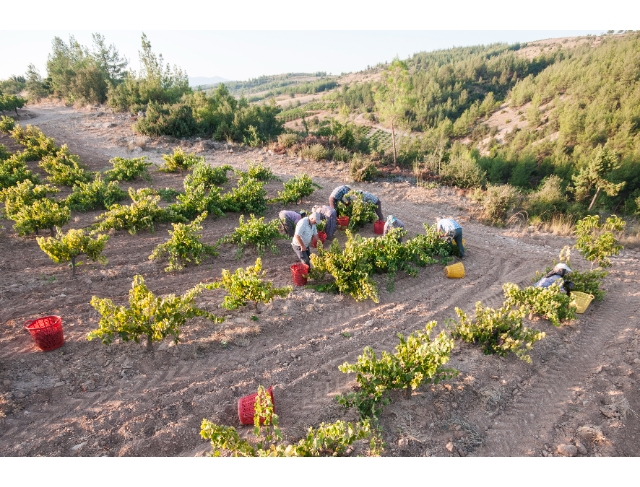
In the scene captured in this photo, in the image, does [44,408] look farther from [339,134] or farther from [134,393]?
[339,134]

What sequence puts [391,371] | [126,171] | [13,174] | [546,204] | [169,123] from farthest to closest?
[169,123]
[546,204]
[126,171]
[13,174]
[391,371]

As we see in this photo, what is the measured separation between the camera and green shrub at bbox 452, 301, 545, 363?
424 cm

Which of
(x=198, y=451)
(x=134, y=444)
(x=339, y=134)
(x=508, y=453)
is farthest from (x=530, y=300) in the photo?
(x=339, y=134)

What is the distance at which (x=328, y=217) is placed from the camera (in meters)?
6.91

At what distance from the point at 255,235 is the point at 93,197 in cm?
473

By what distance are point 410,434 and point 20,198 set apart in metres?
8.24

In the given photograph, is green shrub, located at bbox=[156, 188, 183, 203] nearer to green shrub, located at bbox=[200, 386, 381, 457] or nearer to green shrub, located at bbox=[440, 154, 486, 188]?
green shrub, located at bbox=[200, 386, 381, 457]

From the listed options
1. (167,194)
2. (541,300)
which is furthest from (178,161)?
(541,300)

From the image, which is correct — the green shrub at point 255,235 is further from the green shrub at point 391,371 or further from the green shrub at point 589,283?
the green shrub at point 589,283

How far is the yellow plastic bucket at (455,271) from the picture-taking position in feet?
20.5

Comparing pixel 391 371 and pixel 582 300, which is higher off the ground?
pixel 391 371

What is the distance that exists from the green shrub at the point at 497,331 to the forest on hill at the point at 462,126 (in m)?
5.68

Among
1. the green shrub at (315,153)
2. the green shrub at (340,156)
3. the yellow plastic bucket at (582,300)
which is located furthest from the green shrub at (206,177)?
the yellow plastic bucket at (582,300)

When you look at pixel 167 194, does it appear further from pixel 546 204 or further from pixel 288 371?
pixel 546 204
